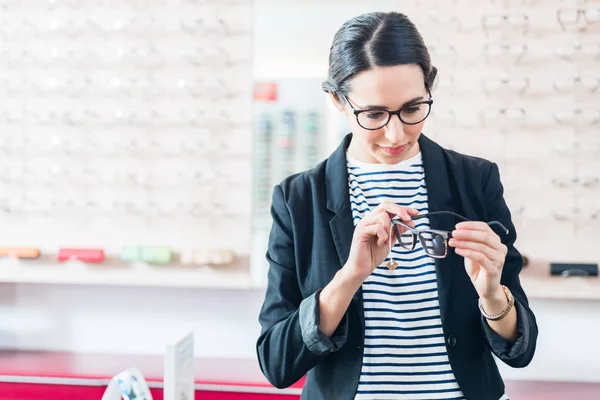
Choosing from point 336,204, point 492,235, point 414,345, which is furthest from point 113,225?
point 492,235

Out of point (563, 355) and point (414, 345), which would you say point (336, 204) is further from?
point (563, 355)

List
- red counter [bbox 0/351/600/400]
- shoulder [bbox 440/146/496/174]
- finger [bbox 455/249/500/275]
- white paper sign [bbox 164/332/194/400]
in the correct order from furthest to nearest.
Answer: red counter [bbox 0/351/600/400] → white paper sign [bbox 164/332/194/400] → shoulder [bbox 440/146/496/174] → finger [bbox 455/249/500/275]

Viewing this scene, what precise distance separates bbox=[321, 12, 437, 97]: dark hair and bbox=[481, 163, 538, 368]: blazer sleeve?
0.22 metres

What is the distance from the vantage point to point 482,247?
0.85 meters

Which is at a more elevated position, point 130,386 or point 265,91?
point 265,91

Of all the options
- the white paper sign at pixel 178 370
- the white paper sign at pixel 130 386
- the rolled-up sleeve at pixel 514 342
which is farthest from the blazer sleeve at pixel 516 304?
the white paper sign at pixel 130 386

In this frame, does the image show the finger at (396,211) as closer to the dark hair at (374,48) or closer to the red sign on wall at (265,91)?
the dark hair at (374,48)

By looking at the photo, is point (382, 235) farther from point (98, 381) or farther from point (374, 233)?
point (98, 381)

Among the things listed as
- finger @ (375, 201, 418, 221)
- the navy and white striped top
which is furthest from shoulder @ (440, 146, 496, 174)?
finger @ (375, 201, 418, 221)

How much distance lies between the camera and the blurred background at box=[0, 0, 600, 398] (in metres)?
1.80

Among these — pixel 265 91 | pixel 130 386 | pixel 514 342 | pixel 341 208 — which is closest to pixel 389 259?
pixel 341 208

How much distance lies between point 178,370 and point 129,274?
753mm

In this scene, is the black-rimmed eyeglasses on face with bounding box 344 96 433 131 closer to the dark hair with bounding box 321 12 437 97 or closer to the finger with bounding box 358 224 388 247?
the dark hair with bounding box 321 12 437 97

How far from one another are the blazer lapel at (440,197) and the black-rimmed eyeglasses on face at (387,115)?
0.47 ft
